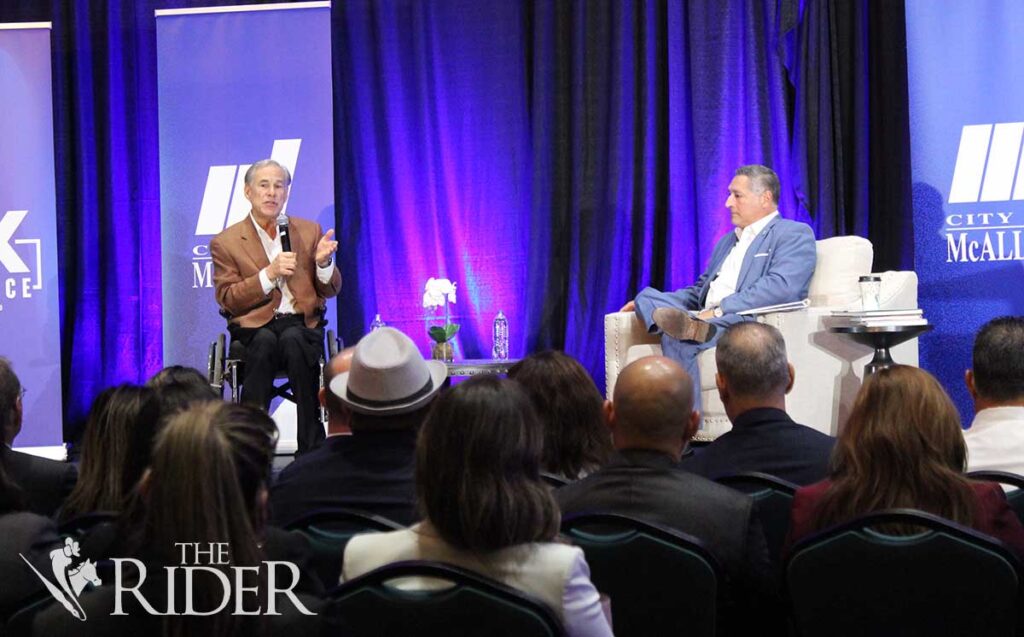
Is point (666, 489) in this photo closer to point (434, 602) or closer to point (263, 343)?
point (434, 602)

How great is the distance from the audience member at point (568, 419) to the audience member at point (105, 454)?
2.95 ft

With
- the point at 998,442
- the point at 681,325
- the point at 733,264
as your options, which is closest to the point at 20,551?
the point at 998,442

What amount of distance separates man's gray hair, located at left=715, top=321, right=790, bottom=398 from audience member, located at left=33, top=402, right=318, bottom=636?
153cm

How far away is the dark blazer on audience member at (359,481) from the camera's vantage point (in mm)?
2355

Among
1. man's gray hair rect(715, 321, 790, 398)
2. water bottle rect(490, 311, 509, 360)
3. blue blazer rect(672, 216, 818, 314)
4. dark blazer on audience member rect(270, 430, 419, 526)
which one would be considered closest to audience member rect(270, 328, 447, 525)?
Answer: dark blazer on audience member rect(270, 430, 419, 526)

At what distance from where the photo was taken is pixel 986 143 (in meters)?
6.14

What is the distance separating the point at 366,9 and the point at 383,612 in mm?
6064

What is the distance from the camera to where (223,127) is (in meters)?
6.50

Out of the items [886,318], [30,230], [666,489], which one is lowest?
[666,489]

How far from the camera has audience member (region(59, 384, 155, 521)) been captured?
238 cm

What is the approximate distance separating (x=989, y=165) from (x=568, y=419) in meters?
4.19

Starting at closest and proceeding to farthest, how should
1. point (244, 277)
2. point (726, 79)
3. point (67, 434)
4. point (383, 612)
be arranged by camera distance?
point (383, 612), point (244, 277), point (726, 79), point (67, 434)

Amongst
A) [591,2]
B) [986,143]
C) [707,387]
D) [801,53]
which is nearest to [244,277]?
[707,387]

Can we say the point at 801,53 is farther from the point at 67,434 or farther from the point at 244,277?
the point at 67,434
